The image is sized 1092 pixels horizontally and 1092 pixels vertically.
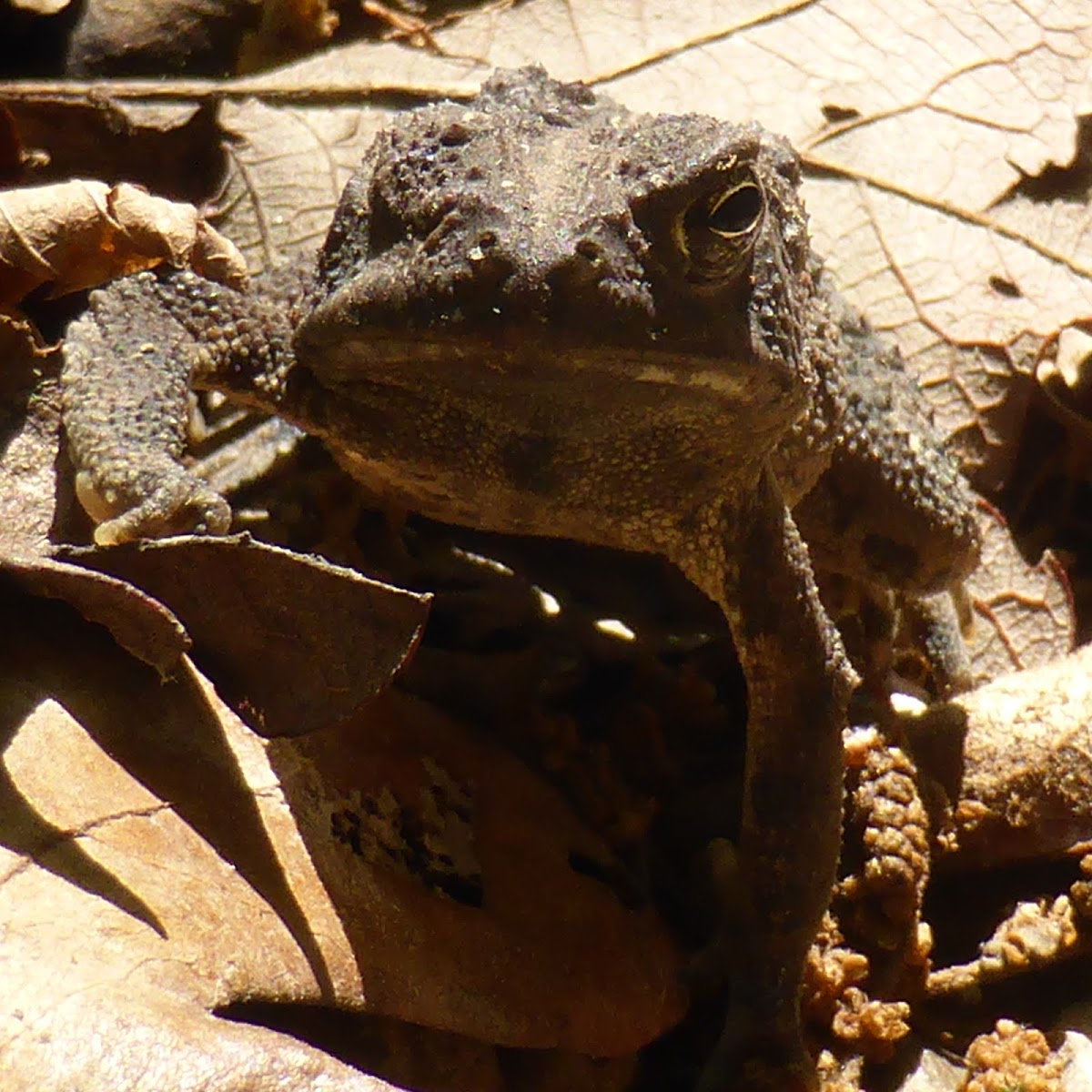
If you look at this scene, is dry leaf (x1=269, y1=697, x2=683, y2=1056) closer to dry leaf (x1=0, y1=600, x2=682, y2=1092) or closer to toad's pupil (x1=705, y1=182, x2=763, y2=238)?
dry leaf (x1=0, y1=600, x2=682, y2=1092)

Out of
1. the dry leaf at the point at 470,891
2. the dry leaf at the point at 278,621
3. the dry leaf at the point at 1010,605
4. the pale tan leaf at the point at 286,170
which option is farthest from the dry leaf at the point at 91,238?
the dry leaf at the point at 1010,605

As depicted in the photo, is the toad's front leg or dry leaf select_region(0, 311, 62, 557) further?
the toad's front leg

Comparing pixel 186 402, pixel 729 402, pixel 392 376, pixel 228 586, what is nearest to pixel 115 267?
pixel 186 402

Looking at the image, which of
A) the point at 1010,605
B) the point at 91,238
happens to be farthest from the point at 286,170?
the point at 1010,605

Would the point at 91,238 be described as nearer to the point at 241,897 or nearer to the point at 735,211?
the point at 735,211

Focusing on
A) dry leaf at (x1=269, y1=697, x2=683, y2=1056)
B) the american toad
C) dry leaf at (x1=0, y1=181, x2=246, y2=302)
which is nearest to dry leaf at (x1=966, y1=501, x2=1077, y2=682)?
the american toad

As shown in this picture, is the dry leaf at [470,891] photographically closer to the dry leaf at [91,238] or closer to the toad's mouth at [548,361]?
the toad's mouth at [548,361]
